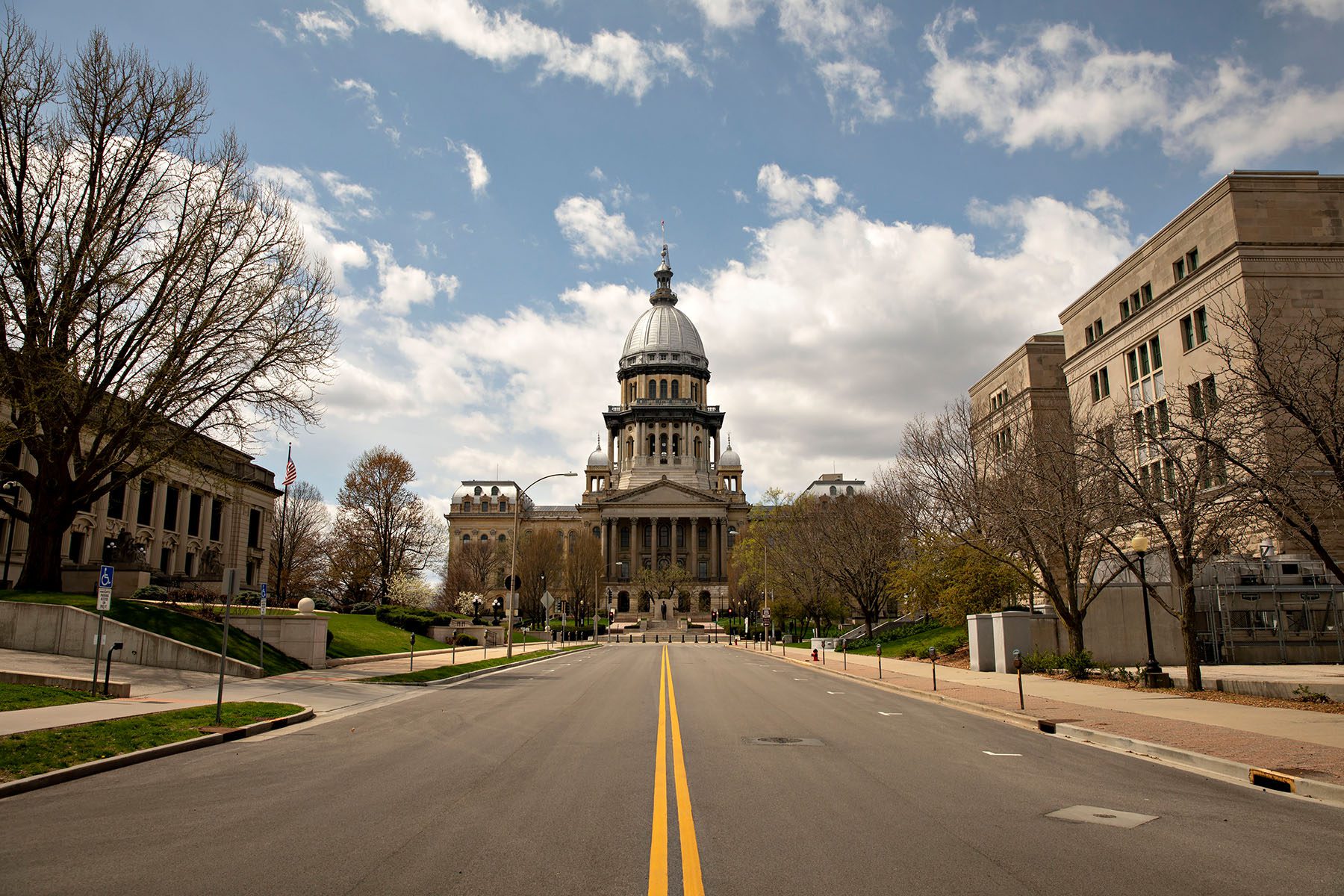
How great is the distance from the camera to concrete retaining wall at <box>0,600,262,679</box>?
2423 centimetres

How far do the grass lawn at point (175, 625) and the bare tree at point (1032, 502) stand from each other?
78.8 ft

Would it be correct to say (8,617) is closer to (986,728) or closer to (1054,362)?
(986,728)

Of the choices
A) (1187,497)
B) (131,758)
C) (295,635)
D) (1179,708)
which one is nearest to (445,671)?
(295,635)

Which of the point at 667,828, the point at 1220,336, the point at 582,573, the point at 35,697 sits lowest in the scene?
the point at 667,828

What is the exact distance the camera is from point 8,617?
80.9 ft

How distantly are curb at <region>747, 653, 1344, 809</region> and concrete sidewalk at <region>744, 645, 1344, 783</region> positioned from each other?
0.49 ft

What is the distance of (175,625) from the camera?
26.8m

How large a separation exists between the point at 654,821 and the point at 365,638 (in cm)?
3624

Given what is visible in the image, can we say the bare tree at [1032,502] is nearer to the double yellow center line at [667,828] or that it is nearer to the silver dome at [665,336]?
the double yellow center line at [667,828]

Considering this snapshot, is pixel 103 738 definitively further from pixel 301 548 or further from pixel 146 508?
pixel 301 548

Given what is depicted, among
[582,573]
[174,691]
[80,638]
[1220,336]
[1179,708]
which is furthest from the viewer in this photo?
[582,573]

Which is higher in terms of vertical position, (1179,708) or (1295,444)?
(1295,444)

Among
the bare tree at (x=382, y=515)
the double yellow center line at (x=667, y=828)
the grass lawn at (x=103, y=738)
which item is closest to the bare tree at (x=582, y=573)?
the bare tree at (x=382, y=515)

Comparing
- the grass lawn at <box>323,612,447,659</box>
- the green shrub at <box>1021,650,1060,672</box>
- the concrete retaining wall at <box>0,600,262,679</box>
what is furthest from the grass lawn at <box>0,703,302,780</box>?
the green shrub at <box>1021,650,1060,672</box>
